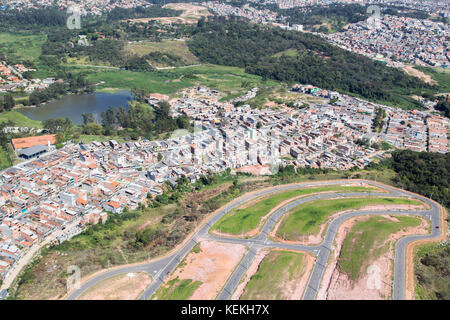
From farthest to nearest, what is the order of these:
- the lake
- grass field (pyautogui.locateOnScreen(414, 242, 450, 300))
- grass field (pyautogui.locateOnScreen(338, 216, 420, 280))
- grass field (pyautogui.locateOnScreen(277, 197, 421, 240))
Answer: the lake
grass field (pyautogui.locateOnScreen(277, 197, 421, 240))
grass field (pyautogui.locateOnScreen(338, 216, 420, 280))
grass field (pyautogui.locateOnScreen(414, 242, 450, 300))

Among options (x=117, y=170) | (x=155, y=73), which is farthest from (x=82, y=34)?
(x=117, y=170)

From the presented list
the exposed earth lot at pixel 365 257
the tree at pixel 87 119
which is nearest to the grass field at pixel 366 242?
the exposed earth lot at pixel 365 257

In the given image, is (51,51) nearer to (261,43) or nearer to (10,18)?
(10,18)

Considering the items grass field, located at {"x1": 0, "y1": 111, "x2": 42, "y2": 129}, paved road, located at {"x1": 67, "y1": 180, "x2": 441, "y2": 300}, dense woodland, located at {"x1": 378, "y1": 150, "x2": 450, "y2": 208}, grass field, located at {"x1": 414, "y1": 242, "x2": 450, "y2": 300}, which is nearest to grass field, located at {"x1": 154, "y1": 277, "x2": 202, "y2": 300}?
paved road, located at {"x1": 67, "y1": 180, "x2": 441, "y2": 300}

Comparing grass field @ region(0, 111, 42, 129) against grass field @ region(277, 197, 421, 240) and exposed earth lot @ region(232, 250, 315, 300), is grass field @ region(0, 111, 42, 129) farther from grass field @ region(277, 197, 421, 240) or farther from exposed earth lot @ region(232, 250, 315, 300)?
exposed earth lot @ region(232, 250, 315, 300)

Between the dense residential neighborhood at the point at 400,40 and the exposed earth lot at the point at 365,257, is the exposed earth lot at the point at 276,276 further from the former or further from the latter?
the dense residential neighborhood at the point at 400,40

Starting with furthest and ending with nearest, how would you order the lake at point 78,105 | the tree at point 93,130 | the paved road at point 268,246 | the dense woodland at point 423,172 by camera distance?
1. the lake at point 78,105
2. the tree at point 93,130
3. the dense woodland at point 423,172
4. the paved road at point 268,246
